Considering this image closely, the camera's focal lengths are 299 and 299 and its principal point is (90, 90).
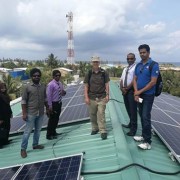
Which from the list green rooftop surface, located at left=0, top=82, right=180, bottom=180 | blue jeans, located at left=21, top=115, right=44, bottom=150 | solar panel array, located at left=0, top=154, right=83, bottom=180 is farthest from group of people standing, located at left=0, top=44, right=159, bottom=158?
solar panel array, located at left=0, top=154, right=83, bottom=180

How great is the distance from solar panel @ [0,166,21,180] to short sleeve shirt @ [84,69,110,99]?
91.9 inches

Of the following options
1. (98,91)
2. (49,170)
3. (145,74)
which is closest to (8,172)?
(49,170)

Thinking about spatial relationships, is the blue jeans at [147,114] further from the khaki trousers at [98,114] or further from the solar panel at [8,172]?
the solar panel at [8,172]

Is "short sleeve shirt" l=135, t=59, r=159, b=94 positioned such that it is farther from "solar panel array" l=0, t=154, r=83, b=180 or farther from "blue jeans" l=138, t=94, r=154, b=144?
"solar panel array" l=0, t=154, r=83, b=180

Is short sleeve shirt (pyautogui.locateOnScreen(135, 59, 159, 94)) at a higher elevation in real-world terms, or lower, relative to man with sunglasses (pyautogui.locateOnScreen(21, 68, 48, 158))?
higher

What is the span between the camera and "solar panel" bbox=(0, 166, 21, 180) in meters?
4.56

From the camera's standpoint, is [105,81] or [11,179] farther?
[105,81]

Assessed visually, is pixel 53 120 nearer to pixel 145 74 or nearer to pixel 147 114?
pixel 147 114

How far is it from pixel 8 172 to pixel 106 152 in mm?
1706

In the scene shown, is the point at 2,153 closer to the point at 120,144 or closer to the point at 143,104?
the point at 120,144

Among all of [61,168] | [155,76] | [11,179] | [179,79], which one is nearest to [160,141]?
[155,76]

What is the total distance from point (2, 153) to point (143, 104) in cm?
338

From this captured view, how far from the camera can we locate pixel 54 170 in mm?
4512

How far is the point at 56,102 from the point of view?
728cm
